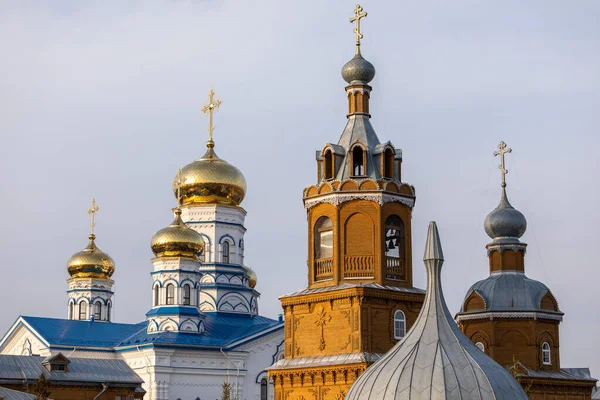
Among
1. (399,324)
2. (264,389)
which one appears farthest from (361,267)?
(264,389)

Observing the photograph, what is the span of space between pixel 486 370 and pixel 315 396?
12699 mm

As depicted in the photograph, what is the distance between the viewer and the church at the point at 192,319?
60188 mm

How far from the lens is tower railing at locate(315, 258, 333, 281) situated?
3800 cm

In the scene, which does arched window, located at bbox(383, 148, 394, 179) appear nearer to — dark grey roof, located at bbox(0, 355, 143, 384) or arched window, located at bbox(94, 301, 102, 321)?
dark grey roof, located at bbox(0, 355, 143, 384)

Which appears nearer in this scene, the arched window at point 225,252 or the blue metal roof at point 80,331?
the blue metal roof at point 80,331

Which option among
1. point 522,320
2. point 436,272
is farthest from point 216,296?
point 436,272

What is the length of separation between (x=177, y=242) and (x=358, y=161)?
24163 mm

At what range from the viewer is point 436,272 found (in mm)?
27188

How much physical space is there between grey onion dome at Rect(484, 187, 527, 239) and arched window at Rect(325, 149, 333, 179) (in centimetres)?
1308

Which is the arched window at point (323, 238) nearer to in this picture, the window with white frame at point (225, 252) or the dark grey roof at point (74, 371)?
the dark grey roof at point (74, 371)

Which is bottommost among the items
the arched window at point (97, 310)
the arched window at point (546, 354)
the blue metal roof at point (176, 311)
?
the arched window at point (546, 354)

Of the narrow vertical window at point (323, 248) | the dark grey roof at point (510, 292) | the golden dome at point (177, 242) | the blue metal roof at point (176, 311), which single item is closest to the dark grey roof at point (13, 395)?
the narrow vertical window at point (323, 248)

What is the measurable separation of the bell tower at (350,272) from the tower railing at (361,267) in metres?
0.03

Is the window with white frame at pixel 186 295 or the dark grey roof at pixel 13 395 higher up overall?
the window with white frame at pixel 186 295
